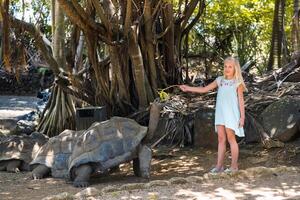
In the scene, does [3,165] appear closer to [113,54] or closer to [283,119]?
[113,54]

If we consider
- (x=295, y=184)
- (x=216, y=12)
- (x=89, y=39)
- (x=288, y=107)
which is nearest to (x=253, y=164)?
(x=288, y=107)

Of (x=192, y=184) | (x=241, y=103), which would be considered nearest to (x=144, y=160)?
(x=192, y=184)

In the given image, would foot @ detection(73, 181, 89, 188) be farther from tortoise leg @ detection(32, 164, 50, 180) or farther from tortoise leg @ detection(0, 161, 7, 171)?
tortoise leg @ detection(0, 161, 7, 171)

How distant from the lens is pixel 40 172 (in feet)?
24.4

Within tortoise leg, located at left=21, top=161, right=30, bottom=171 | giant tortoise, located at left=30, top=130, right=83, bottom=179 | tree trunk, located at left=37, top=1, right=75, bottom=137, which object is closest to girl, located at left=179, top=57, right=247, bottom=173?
giant tortoise, located at left=30, top=130, right=83, bottom=179

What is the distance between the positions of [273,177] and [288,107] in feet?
8.14

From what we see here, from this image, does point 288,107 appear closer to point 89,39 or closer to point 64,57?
point 89,39

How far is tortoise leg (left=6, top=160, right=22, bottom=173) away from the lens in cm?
814

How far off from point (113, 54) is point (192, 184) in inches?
166

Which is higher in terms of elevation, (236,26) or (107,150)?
(236,26)

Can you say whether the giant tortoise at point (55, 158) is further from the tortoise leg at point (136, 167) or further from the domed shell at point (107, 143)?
the tortoise leg at point (136, 167)

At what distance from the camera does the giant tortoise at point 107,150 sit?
21.6 feet

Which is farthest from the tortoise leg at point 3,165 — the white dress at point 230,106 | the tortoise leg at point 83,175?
the white dress at point 230,106

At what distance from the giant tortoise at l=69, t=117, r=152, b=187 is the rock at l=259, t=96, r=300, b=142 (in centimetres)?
234
